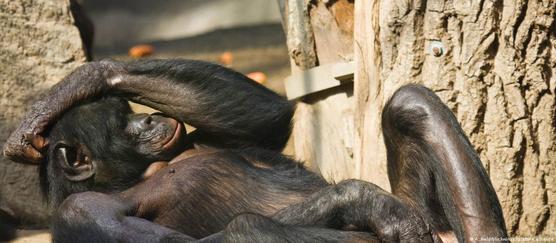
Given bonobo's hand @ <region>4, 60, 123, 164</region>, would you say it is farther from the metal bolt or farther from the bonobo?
the metal bolt

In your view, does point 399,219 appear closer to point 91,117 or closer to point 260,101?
point 260,101

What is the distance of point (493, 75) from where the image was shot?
19.8 ft

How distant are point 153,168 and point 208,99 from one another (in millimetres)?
489

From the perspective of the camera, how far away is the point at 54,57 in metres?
8.12

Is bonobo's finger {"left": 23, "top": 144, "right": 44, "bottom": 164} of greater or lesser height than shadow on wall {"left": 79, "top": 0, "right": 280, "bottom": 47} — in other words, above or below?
above

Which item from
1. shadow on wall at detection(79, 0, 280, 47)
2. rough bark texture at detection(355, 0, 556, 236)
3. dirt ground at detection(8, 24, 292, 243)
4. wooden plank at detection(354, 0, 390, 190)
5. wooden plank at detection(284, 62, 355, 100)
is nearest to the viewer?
rough bark texture at detection(355, 0, 556, 236)

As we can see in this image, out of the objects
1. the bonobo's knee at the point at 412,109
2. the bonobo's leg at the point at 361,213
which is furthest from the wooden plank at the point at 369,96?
the bonobo's leg at the point at 361,213

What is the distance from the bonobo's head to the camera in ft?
18.3

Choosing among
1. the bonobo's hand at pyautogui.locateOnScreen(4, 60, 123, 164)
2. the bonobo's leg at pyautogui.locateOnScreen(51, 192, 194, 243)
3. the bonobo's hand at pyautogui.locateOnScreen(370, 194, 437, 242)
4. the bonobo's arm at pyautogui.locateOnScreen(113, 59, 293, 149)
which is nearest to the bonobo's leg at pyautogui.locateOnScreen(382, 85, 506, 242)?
the bonobo's hand at pyautogui.locateOnScreen(370, 194, 437, 242)

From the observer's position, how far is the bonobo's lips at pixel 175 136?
5.64 meters

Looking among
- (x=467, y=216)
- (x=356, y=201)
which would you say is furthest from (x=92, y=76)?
(x=467, y=216)

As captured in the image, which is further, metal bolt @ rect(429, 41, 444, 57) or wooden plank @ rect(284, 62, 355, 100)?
wooden plank @ rect(284, 62, 355, 100)

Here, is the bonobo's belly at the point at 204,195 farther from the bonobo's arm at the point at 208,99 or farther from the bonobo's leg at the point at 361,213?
the bonobo's leg at the point at 361,213

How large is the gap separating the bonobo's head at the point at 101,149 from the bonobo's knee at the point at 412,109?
1.26 m
